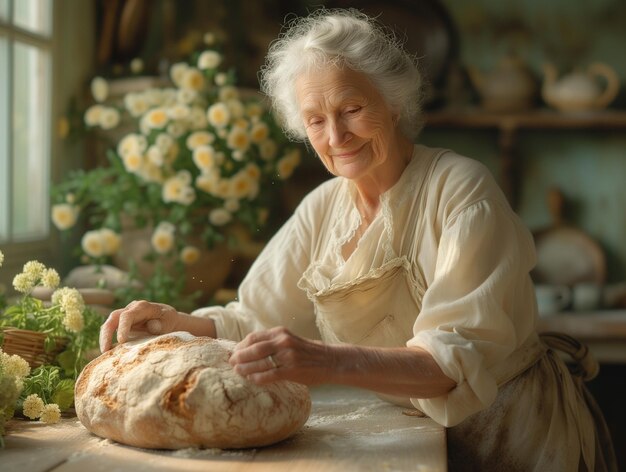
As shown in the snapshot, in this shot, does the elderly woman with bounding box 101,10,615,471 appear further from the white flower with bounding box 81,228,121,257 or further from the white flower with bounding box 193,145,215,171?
the white flower with bounding box 81,228,121,257

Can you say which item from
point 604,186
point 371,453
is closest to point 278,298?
point 371,453

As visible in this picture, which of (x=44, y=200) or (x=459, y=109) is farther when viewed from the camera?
(x=459, y=109)

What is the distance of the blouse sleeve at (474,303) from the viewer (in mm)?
1587

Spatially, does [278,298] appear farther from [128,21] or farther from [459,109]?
[459,109]

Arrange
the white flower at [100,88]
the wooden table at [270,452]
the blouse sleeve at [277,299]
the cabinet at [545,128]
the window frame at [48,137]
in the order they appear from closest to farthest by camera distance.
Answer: the wooden table at [270,452], the blouse sleeve at [277,299], the window frame at [48,137], the white flower at [100,88], the cabinet at [545,128]

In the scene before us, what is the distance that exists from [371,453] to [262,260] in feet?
2.46

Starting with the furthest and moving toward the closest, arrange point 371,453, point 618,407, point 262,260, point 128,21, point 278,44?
point 618,407, point 128,21, point 262,260, point 278,44, point 371,453

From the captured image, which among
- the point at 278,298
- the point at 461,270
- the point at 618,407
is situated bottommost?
the point at 618,407

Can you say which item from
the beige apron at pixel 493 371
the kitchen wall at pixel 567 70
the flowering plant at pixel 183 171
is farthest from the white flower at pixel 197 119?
the kitchen wall at pixel 567 70

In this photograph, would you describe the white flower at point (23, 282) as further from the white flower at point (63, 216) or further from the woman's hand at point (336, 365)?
the white flower at point (63, 216)

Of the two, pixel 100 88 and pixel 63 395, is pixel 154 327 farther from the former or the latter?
pixel 100 88

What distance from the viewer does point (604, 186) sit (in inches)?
164

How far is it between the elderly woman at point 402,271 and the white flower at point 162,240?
907mm

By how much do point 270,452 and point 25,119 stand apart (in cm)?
189
